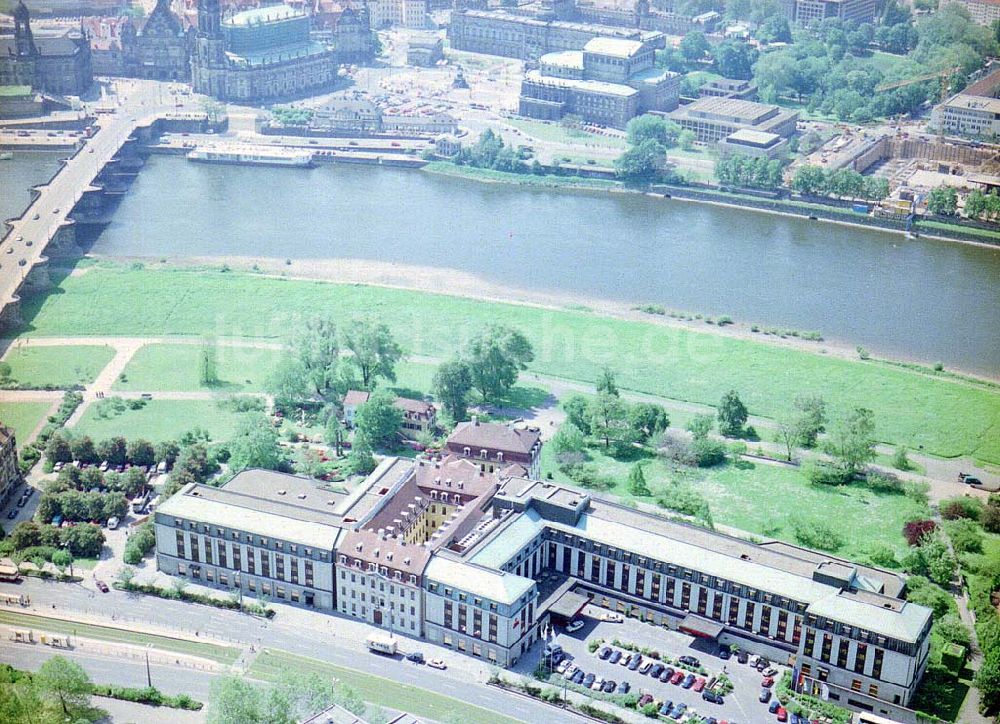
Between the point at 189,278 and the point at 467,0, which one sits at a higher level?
the point at 467,0

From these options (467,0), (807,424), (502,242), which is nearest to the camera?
(807,424)

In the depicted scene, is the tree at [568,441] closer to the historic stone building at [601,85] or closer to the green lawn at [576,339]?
the green lawn at [576,339]

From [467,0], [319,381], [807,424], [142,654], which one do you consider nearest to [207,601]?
[142,654]

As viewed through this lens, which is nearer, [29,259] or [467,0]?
[29,259]

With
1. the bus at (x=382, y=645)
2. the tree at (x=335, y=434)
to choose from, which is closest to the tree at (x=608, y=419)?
the tree at (x=335, y=434)

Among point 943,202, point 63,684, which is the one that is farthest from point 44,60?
point 63,684

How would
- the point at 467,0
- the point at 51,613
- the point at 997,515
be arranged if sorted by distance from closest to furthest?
the point at 51,613 → the point at 997,515 → the point at 467,0

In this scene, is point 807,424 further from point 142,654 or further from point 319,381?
point 142,654
